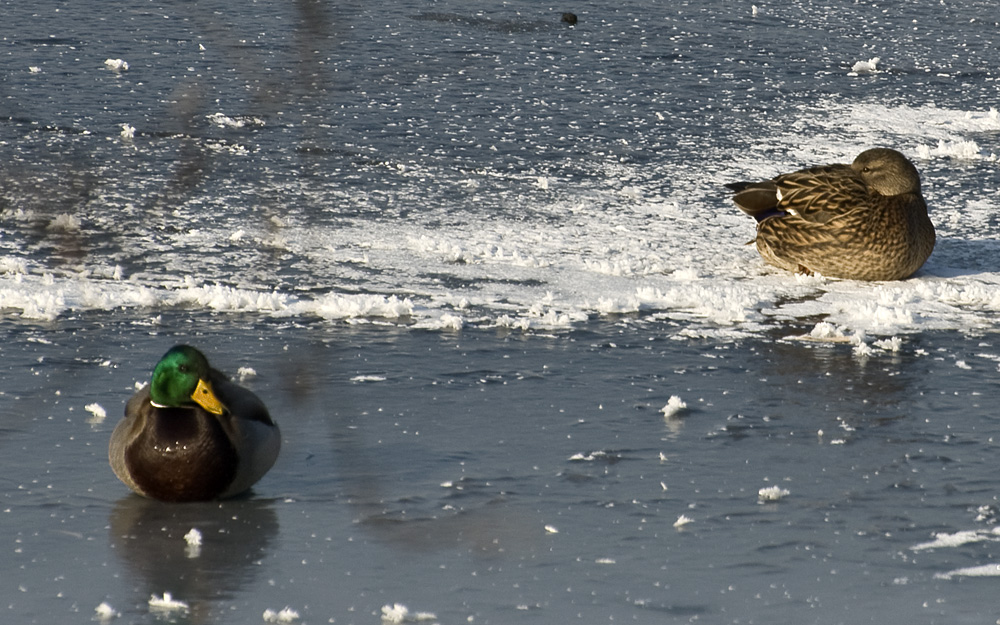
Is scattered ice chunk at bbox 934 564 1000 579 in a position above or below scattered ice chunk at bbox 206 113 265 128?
above

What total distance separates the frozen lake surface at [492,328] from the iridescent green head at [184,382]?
1.02 ft

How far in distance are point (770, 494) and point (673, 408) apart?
833mm

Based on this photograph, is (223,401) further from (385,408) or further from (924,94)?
(924,94)

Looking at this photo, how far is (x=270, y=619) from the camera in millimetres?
3691

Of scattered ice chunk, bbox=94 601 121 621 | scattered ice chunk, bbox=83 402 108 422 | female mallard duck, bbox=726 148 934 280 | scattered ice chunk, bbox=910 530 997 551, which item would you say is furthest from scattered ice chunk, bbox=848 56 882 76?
scattered ice chunk, bbox=94 601 121 621

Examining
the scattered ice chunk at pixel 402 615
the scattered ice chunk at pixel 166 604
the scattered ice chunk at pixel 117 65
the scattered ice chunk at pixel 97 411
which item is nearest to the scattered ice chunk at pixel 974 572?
the scattered ice chunk at pixel 402 615

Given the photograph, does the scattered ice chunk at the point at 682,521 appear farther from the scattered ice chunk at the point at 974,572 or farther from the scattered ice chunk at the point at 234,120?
the scattered ice chunk at the point at 234,120

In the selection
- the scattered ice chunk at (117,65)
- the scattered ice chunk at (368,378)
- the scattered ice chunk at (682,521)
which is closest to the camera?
the scattered ice chunk at (682,521)

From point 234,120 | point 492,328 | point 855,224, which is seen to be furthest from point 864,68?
point 492,328

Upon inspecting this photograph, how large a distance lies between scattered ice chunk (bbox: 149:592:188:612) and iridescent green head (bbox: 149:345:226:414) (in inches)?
32.2

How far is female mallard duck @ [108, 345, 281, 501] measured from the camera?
4.43 m

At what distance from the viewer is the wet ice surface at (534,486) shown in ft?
12.7

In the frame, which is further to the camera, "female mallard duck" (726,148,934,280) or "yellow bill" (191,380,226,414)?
"female mallard duck" (726,148,934,280)

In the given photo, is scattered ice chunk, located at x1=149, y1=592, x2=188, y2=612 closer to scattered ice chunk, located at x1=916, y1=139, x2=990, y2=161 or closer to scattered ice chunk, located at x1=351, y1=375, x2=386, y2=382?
scattered ice chunk, located at x1=351, y1=375, x2=386, y2=382
